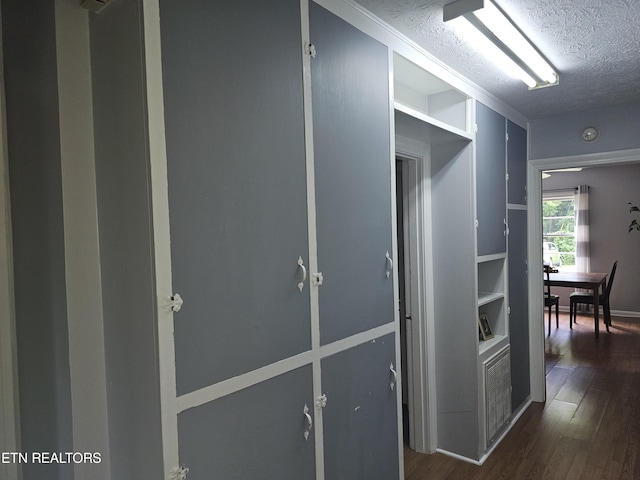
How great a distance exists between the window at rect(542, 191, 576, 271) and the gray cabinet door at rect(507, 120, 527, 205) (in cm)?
406

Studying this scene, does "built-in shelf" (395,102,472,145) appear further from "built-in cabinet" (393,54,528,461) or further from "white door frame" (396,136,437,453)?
"white door frame" (396,136,437,453)

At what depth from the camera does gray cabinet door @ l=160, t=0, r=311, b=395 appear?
3.53 feet

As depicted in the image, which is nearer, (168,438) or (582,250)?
(168,438)

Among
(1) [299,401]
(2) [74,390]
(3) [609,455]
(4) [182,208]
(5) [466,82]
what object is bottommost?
(3) [609,455]

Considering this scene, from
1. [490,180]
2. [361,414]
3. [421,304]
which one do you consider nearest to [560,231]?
[490,180]

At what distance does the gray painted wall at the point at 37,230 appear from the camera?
1.14 metres

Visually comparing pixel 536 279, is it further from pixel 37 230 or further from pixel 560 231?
pixel 560 231

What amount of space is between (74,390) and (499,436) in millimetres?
2796

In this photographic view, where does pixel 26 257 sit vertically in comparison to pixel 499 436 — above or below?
above

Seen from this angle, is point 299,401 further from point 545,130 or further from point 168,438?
point 545,130

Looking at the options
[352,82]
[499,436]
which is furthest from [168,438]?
[499,436]

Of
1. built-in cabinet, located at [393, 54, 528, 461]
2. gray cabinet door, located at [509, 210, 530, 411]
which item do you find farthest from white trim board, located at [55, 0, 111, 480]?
A: gray cabinet door, located at [509, 210, 530, 411]

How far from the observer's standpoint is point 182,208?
1072 millimetres

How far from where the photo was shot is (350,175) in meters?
1.66
